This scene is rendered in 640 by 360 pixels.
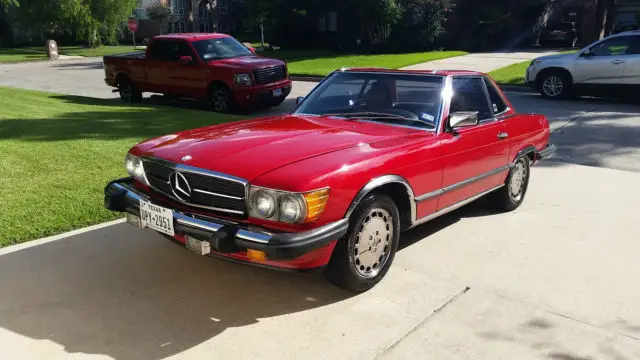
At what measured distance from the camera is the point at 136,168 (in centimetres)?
414

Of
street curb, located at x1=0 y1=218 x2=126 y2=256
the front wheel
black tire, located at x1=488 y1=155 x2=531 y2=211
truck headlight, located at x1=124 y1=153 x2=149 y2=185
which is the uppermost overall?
truck headlight, located at x1=124 y1=153 x2=149 y2=185

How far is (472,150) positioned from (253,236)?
2.32 meters

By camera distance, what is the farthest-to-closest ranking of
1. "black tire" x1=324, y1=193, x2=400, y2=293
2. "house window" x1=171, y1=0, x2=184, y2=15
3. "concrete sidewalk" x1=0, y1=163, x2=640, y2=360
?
"house window" x1=171, y1=0, x2=184, y2=15 < "black tire" x1=324, y1=193, x2=400, y2=293 < "concrete sidewalk" x1=0, y1=163, x2=640, y2=360

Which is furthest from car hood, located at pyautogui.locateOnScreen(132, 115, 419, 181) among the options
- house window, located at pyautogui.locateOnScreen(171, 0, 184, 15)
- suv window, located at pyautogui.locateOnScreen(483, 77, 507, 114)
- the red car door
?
house window, located at pyautogui.locateOnScreen(171, 0, 184, 15)

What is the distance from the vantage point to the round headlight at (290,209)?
3.30 metres

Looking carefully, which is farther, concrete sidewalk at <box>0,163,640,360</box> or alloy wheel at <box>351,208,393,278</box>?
alloy wheel at <box>351,208,393,278</box>

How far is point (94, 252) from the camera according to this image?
4562mm

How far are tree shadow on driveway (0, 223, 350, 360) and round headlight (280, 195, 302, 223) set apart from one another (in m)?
0.71

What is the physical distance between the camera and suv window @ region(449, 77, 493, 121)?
489cm

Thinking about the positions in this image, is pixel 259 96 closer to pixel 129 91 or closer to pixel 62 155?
pixel 129 91

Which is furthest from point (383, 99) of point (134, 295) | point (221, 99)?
point (221, 99)

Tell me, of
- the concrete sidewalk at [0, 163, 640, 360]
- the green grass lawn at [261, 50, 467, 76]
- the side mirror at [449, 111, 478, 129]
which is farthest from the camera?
the green grass lawn at [261, 50, 467, 76]

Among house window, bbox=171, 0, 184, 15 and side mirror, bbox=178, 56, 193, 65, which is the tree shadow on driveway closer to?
side mirror, bbox=178, 56, 193, 65

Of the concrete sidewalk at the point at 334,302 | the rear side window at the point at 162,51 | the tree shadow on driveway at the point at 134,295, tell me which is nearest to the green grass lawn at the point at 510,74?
the rear side window at the point at 162,51
